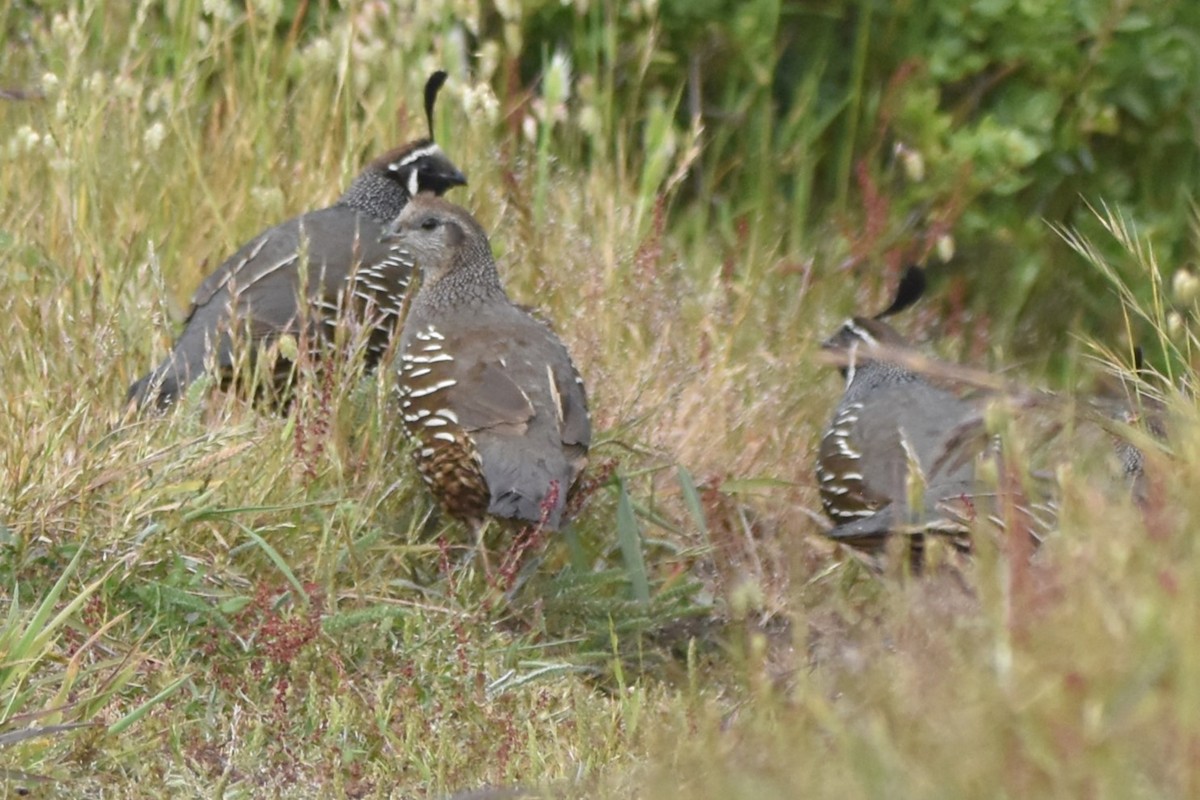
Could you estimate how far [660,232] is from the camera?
606cm

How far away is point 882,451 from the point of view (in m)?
5.20

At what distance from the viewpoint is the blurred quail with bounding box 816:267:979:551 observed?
466cm

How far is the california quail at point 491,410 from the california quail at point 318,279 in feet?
0.72

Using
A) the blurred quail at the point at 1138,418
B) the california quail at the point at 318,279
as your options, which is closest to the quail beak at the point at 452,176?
the california quail at the point at 318,279

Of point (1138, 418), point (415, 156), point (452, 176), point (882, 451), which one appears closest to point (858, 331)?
point (882, 451)

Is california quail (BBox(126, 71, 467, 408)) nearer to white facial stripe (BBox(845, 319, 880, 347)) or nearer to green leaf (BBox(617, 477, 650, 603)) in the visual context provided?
green leaf (BBox(617, 477, 650, 603))

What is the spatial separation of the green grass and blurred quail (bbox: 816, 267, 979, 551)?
17 cm

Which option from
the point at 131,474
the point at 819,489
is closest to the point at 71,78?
the point at 131,474

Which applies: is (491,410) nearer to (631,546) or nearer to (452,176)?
(631,546)

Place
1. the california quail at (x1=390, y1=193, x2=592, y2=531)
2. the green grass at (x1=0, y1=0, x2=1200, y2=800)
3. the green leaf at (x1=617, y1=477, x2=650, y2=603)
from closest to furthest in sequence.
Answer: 1. the green grass at (x1=0, y1=0, x2=1200, y2=800)
2. the california quail at (x1=390, y1=193, x2=592, y2=531)
3. the green leaf at (x1=617, y1=477, x2=650, y2=603)

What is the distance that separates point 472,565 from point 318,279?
45.3 inches

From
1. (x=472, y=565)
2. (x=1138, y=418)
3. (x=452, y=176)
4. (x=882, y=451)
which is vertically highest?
(x=1138, y=418)

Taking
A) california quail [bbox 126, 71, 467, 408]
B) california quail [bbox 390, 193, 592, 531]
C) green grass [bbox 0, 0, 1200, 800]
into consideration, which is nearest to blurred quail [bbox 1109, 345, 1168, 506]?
green grass [bbox 0, 0, 1200, 800]

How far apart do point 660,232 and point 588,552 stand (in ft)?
4.57
